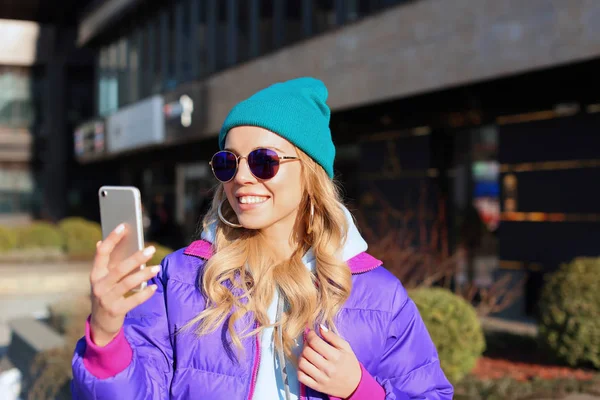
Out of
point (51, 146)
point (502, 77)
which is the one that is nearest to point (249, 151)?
point (502, 77)

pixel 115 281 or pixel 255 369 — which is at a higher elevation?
pixel 115 281

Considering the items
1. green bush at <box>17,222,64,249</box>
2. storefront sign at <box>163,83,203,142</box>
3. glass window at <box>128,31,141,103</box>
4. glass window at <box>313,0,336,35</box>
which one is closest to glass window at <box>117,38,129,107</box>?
glass window at <box>128,31,141,103</box>

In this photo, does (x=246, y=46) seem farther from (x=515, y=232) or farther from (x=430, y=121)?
(x=515, y=232)

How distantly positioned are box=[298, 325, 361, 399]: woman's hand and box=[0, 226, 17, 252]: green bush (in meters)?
19.7

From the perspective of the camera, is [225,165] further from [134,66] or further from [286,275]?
[134,66]

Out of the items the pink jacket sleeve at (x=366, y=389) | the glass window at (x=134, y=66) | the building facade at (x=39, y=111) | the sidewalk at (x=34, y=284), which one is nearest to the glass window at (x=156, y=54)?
the glass window at (x=134, y=66)

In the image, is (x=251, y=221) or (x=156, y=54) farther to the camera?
(x=156, y=54)

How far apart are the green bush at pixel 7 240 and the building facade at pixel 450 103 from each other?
18.7 feet

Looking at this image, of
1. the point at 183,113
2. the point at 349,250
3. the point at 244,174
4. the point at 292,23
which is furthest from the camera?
the point at 183,113

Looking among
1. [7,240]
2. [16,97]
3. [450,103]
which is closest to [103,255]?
[450,103]

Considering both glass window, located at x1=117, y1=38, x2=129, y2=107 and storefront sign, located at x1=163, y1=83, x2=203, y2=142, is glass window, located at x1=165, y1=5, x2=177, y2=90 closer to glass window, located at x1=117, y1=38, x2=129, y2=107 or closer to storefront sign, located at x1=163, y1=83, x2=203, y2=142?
storefront sign, located at x1=163, y1=83, x2=203, y2=142

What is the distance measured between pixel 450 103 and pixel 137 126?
14.2 m

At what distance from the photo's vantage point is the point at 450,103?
1124 centimetres

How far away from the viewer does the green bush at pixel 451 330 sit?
5277mm
